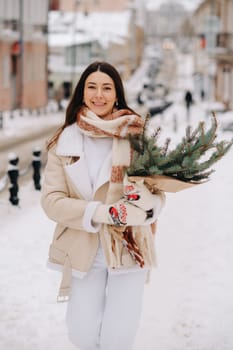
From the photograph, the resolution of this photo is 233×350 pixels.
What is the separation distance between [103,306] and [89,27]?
256 ft

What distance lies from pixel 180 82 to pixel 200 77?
109 feet

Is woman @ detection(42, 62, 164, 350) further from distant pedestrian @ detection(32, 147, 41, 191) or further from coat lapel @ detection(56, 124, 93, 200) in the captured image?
distant pedestrian @ detection(32, 147, 41, 191)

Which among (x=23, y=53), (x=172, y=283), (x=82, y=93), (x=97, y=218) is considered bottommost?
(x=172, y=283)

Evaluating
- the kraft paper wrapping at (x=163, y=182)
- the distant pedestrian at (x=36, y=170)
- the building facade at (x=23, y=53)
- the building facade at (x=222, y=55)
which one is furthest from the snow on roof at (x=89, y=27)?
the kraft paper wrapping at (x=163, y=182)

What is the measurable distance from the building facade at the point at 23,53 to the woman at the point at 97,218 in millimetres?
32350

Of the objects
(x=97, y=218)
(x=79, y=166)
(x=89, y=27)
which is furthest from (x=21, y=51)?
(x=89, y=27)

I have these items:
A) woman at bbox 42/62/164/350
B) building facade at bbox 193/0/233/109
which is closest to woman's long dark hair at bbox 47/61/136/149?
woman at bbox 42/62/164/350

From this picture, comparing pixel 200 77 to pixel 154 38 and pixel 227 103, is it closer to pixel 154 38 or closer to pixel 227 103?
pixel 227 103

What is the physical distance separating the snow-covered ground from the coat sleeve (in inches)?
64.9

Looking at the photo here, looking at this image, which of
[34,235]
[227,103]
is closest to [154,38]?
[227,103]

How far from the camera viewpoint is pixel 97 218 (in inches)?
144

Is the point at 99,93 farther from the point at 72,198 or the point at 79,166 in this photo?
the point at 72,198

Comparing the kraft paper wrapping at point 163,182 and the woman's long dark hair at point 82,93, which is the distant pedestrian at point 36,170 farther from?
the kraft paper wrapping at point 163,182

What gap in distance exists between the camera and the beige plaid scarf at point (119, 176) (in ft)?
12.2
